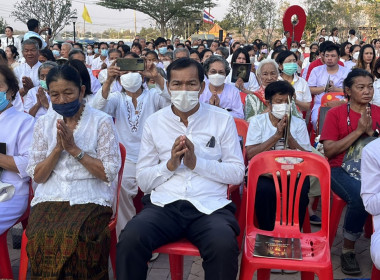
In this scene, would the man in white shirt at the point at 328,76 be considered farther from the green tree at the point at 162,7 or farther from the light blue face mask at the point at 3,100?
the green tree at the point at 162,7

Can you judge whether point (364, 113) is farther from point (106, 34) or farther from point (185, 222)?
point (106, 34)

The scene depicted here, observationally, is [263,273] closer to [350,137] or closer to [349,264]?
[349,264]

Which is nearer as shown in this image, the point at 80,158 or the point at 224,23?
the point at 80,158

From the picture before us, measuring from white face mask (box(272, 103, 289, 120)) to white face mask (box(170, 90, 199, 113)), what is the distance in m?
0.93

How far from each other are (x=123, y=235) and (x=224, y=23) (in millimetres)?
36724

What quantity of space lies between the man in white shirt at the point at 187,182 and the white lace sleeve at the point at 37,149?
2.00 feet

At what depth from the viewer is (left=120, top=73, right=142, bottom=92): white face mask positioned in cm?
386

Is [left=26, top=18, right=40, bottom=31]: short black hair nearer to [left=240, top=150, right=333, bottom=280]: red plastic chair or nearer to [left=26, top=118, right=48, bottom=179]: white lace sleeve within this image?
[left=26, top=118, right=48, bottom=179]: white lace sleeve

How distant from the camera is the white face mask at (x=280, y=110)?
3.49m

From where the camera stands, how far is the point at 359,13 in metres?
32.5

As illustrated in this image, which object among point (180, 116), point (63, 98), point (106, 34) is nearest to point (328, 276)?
point (180, 116)

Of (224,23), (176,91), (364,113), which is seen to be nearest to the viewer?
(176,91)

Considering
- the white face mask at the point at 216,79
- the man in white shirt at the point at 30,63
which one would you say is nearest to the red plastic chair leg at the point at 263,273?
the white face mask at the point at 216,79

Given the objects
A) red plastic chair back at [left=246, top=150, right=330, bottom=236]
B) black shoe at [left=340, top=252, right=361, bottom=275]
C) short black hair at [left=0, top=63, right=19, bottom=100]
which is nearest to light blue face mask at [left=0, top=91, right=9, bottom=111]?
short black hair at [left=0, top=63, right=19, bottom=100]
